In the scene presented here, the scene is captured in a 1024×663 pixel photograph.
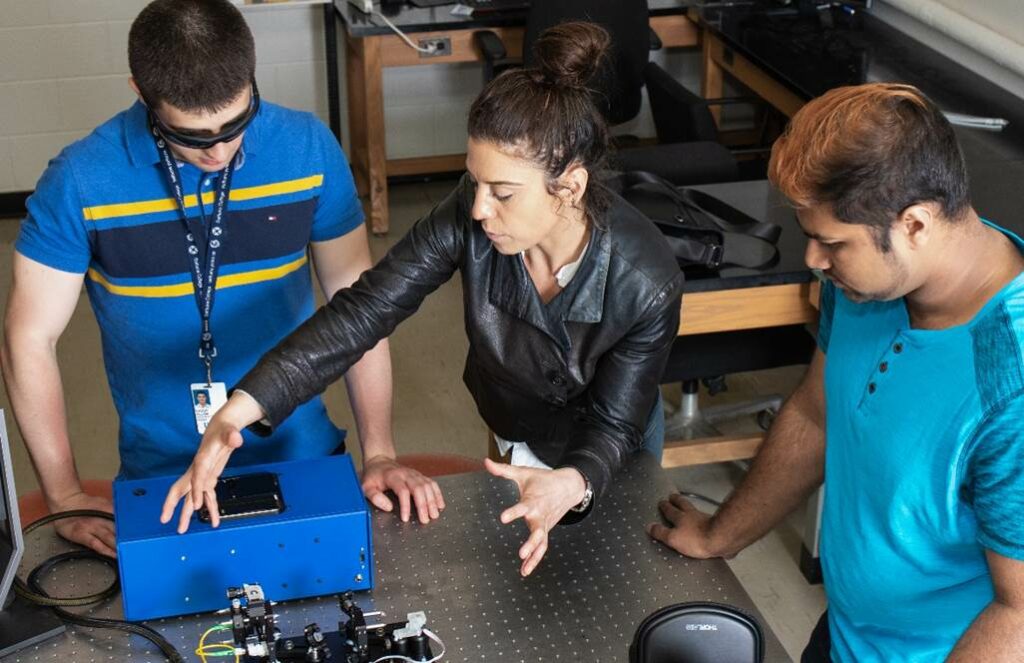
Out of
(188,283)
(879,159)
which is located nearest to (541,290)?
(188,283)

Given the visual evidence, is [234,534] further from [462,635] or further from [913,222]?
[913,222]

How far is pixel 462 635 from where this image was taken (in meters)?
1.61

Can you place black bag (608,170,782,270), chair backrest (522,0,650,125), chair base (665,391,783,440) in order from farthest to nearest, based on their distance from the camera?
chair backrest (522,0,650,125), chair base (665,391,783,440), black bag (608,170,782,270)

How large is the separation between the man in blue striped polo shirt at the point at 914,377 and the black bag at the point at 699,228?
3.65 feet

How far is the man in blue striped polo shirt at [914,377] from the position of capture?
4.39 feet

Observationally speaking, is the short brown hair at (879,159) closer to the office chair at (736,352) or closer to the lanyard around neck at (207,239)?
the lanyard around neck at (207,239)

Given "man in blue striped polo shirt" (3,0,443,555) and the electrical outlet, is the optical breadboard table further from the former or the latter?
the electrical outlet

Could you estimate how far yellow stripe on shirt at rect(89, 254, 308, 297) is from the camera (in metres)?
1.92

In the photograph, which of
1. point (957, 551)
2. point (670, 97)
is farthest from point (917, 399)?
point (670, 97)

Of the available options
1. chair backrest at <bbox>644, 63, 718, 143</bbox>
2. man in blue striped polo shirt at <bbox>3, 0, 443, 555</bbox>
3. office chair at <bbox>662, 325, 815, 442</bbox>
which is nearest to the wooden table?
chair backrest at <bbox>644, 63, 718, 143</bbox>

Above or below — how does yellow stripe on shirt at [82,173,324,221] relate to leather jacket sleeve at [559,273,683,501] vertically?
above

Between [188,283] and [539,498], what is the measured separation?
674 mm

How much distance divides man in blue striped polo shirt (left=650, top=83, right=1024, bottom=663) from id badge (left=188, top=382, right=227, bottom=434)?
94 cm

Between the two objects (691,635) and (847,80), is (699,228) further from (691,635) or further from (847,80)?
(691,635)
